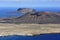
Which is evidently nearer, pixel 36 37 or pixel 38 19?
pixel 36 37

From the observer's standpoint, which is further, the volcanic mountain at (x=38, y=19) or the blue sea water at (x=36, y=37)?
the volcanic mountain at (x=38, y=19)

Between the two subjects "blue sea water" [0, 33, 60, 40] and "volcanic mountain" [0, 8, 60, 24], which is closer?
"blue sea water" [0, 33, 60, 40]

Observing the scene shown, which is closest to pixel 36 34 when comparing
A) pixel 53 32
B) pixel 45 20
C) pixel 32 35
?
pixel 32 35

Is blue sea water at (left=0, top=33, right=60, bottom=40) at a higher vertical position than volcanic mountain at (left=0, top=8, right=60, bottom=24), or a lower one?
lower

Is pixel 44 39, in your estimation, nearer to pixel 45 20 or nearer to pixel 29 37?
pixel 29 37

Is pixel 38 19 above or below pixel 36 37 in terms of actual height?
above

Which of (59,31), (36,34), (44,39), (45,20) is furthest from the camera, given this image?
(45,20)

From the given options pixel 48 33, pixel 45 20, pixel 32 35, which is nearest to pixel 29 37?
pixel 32 35

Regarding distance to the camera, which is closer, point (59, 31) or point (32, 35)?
point (32, 35)

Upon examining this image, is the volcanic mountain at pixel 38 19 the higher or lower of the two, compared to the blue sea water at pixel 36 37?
higher

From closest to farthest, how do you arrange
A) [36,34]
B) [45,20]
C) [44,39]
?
1. [44,39]
2. [36,34]
3. [45,20]
